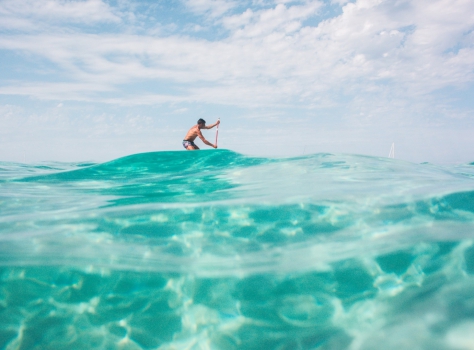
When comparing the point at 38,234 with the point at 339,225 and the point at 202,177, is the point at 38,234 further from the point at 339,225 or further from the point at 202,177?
the point at 202,177

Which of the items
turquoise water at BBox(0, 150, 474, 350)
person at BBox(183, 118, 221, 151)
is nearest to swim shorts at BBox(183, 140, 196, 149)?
person at BBox(183, 118, 221, 151)

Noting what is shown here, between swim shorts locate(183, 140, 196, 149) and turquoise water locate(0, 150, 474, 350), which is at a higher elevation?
swim shorts locate(183, 140, 196, 149)

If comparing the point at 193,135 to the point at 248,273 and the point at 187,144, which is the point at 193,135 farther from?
the point at 248,273

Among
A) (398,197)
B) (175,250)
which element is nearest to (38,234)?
(175,250)

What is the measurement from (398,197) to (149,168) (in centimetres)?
836

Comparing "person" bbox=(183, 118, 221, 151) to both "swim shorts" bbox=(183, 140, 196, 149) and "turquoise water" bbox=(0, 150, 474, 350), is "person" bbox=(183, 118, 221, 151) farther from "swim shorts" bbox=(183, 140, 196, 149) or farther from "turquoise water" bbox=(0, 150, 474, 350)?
"turquoise water" bbox=(0, 150, 474, 350)

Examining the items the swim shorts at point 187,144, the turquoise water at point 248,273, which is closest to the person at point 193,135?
the swim shorts at point 187,144

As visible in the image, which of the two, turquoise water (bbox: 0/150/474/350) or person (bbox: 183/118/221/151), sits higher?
person (bbox: 183/118/221/151)

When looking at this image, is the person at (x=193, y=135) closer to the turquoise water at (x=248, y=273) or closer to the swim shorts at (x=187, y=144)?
the swim shorts at (x=187, y=144)

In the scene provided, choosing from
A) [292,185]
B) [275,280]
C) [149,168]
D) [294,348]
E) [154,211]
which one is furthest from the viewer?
[149,168]

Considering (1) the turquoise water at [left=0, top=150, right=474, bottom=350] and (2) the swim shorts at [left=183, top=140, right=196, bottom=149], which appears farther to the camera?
(2) the swim shorts at [left=183, top=140, right=196, bottom=149]

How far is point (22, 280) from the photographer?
140 inches

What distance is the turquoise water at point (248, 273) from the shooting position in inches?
117

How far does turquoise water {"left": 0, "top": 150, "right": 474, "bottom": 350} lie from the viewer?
296 cm
